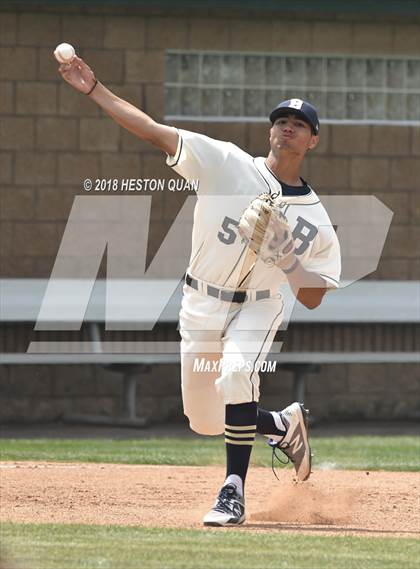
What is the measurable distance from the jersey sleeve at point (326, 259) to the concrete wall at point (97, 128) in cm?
745

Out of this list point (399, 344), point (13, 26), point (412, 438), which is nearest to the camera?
point (412, 438)

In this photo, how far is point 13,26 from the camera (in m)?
14.5

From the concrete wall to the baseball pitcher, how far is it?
7.34 meters

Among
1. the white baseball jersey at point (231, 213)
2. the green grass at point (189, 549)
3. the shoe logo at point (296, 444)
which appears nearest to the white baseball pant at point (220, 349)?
the white baseball jersey at point (231, 213)

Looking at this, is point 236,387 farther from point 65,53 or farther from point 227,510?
point 65,53

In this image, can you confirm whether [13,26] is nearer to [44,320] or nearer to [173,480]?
[44,320]

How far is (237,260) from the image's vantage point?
7184 mm

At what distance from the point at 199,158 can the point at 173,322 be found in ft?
25.7

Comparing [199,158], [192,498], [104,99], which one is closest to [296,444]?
[192,498]

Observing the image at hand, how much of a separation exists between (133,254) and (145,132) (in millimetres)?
7853

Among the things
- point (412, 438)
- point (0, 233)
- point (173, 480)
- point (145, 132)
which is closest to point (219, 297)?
point (145, 132)

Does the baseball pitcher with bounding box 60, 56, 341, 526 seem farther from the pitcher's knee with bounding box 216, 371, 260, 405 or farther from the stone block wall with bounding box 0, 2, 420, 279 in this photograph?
the stone block wall with bounding box 0, 2, 420, 279

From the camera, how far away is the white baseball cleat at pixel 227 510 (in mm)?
6828

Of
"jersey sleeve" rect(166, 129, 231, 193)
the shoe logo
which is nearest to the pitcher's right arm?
"jersey sleeve" rect(166, 129, 231, 193)
